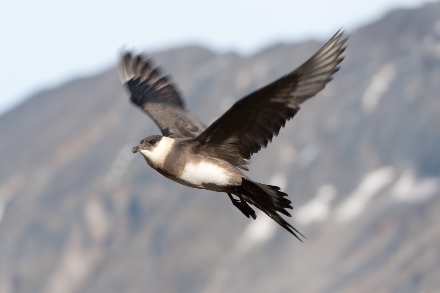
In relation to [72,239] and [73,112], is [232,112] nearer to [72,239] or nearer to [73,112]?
[72,239]

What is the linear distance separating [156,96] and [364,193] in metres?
104

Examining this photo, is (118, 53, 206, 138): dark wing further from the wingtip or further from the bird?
the bird

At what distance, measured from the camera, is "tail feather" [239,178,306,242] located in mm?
12422

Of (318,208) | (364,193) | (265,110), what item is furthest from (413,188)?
(265,110)

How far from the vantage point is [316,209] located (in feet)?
392

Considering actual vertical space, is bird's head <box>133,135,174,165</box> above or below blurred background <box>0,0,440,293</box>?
below

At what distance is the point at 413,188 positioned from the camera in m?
112

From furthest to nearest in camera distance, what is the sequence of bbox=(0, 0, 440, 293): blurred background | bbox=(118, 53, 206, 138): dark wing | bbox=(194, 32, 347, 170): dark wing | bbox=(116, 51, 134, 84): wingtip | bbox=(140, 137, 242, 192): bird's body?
bbox=(0, 0, 440, 293): blurred background
bbox=(116, 51, 134, 84): wingtip
bbox=(118, 53, 206, 138): dark wing
bbox=(140, 137, 242, 192): bird's body
bbox=(194, 32, 347, 170): dark wing

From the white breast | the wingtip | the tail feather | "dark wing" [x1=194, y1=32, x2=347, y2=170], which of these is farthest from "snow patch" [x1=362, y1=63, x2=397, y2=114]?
the white breast

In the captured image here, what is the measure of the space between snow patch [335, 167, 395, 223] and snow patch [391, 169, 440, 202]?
201 cm

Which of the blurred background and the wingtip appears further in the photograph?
the blurred background

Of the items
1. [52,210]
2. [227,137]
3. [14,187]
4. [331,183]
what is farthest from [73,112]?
[227,137]

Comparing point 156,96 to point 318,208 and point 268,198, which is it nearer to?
point 268,198

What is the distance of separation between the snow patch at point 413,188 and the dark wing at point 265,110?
9786 centimetres
